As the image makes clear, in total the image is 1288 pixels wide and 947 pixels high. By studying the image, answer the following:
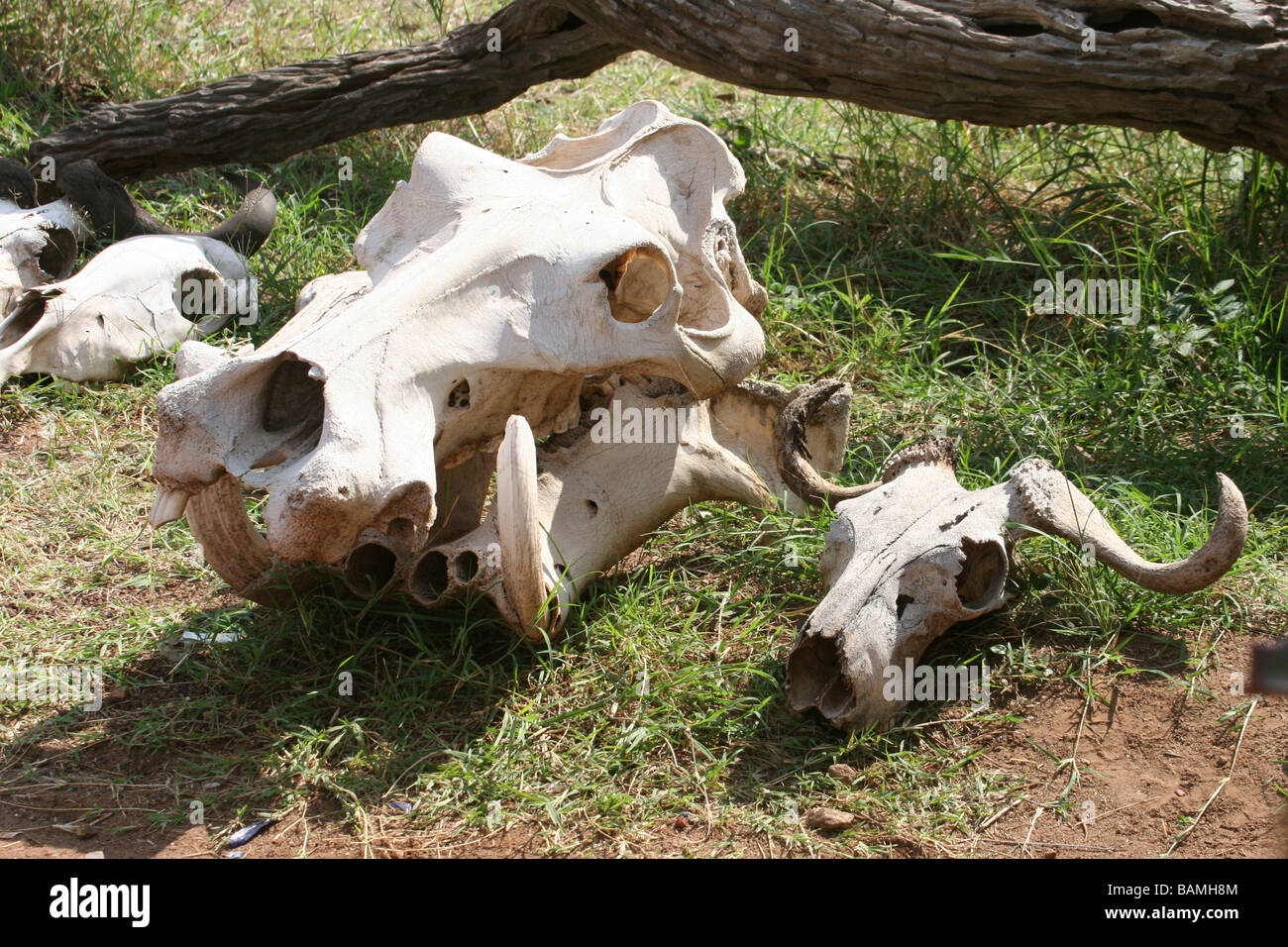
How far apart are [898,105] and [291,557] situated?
319 centimetres

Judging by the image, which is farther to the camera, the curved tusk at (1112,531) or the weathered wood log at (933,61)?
the weathered wood log at (933,61)

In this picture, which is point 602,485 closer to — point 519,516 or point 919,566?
point 519,516

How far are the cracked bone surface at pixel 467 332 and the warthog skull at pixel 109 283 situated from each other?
1.12 meters

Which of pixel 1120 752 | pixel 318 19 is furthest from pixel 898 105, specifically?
pixel 318 19

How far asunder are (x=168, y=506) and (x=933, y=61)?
3.17 m

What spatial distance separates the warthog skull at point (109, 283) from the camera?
A: 4680 mm

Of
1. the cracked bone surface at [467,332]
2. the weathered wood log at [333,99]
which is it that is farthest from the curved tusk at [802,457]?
the weathered wood log at [333,99]

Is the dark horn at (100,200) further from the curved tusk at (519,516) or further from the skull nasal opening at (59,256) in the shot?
the curved tusk at (519,516)

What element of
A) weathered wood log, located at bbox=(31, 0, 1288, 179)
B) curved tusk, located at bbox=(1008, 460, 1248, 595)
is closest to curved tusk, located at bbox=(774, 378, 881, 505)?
curved tusk, located at bbox=(1008, 460, 1248, 595)

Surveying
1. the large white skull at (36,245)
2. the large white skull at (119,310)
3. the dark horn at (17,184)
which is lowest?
the large white skull at (119,310)

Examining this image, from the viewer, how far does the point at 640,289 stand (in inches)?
143

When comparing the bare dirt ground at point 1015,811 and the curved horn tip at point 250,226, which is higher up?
the curved horn tip at point 250,226

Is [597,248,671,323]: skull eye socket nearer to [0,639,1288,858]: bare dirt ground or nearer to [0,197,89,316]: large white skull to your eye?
[0,639,1288,858]: bare dirt ground

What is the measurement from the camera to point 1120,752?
3207 mm
